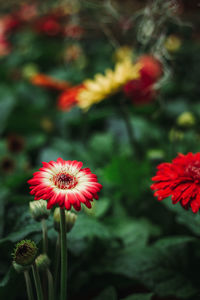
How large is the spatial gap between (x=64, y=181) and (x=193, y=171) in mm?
177

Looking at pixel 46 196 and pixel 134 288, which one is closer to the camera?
pixel 46 196

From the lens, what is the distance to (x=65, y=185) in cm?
39

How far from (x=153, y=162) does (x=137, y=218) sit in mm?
138

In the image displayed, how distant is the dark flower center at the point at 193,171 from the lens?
1.41 feet

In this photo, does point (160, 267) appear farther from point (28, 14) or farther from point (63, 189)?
point (28, 14)

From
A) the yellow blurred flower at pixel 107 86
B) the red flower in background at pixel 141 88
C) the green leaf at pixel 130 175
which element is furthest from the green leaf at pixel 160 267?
the red flower in background at pixel 141 88

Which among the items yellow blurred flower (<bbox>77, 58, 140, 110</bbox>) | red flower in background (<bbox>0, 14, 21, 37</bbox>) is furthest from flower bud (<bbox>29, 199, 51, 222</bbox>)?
red flower in background (<bbox>0, 14, 21, 37</bbox>)

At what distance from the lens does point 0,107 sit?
3.31 ft

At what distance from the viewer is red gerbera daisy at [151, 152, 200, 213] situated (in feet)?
1.32

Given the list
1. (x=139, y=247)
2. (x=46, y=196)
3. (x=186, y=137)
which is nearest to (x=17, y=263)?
(x=46, y=196)

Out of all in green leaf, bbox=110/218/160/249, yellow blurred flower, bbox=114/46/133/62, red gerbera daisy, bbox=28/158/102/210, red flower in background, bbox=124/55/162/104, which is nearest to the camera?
red gerbera daisy, bbox=28/158/102/210

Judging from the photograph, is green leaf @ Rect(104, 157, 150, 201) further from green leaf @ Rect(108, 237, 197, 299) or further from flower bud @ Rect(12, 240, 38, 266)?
flower bud @ Rect(12, 240, 38, 266)

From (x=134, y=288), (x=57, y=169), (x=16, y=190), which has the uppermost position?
(x=16, y=190)

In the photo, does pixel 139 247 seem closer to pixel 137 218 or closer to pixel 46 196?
pixel 137 218
